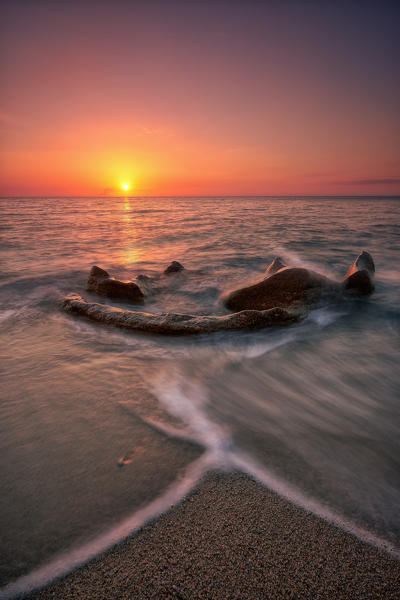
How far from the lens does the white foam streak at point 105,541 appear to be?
1.05 meters

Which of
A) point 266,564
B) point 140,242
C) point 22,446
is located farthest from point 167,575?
point 140,242

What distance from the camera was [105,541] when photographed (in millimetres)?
1197

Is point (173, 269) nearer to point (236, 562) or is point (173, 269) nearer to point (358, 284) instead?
point (358, 284)

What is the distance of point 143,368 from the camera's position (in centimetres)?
266

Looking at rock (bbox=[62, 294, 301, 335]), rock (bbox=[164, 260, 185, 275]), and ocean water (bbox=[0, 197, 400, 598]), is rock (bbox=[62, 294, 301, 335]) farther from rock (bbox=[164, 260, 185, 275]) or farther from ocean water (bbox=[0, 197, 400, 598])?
rock (bbox=[164, 260, 185, 275])

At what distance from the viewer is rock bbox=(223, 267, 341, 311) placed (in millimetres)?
4314

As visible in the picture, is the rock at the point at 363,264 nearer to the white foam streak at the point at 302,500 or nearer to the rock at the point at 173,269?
the rock at the point at 173,269

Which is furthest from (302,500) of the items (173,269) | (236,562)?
(173,269)

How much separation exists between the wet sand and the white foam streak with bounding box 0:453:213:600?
0.04m

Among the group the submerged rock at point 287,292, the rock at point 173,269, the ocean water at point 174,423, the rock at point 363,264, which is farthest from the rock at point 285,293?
the rock at point 173,269

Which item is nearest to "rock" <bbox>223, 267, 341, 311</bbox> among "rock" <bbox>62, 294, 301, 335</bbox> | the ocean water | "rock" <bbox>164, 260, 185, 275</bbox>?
the ocean water

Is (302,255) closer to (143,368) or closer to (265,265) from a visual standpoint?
(265,265)

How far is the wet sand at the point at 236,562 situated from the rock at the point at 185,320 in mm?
2203

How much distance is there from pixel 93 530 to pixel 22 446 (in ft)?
2.57
